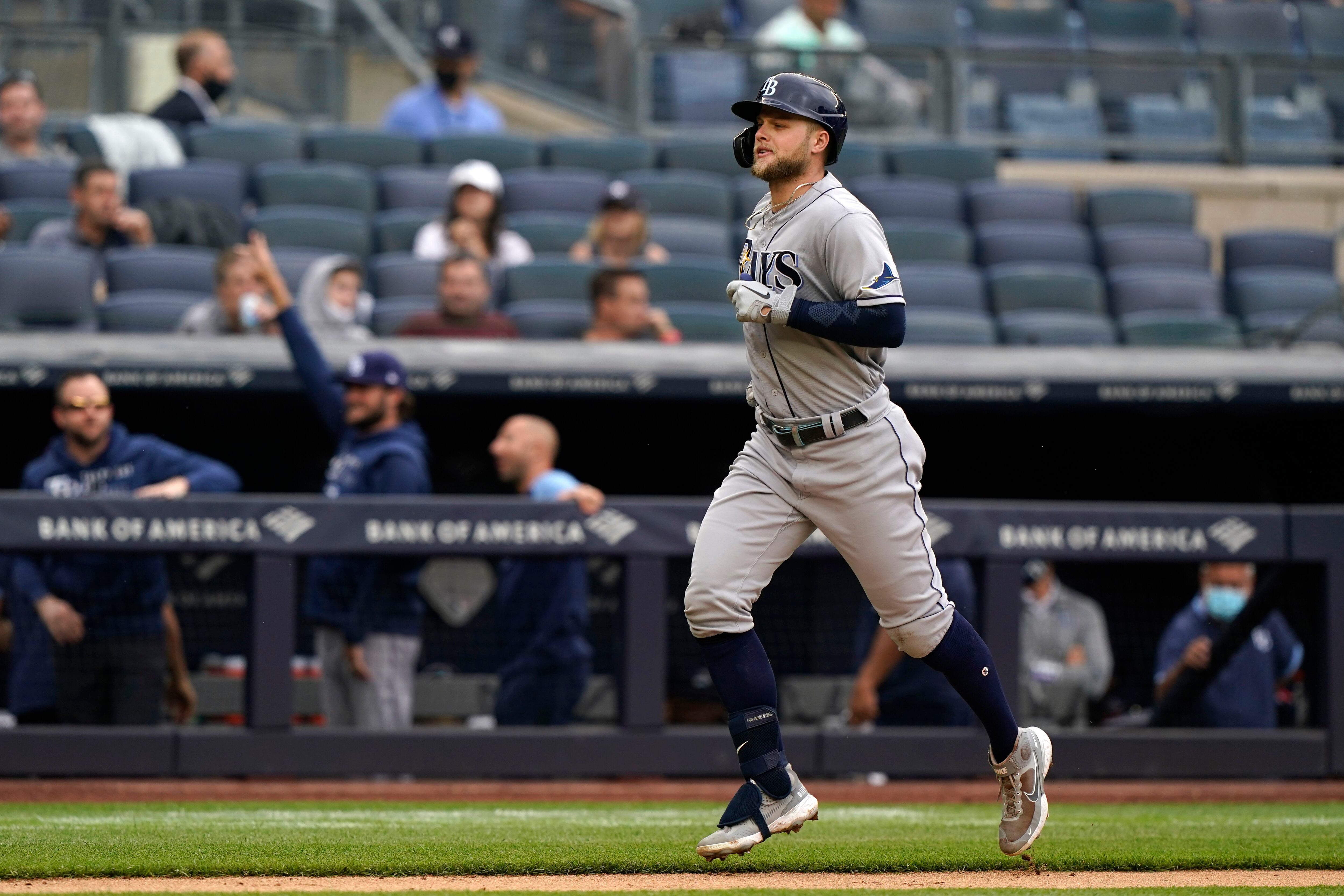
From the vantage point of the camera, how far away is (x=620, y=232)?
321 inches

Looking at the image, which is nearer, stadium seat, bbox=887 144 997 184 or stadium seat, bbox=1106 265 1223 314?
stadium seat, bbox=1106 265 1223 314

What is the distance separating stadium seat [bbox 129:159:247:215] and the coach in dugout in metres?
2.42

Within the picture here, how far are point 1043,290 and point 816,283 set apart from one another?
5035 mm

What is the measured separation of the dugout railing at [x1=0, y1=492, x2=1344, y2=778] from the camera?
602 centimetres

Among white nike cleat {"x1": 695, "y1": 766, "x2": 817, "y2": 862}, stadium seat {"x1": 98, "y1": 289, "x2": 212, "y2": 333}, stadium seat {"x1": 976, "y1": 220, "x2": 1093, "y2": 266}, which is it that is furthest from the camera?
stadium seat {"x1": 976, "y1": 220, "x2": 1093, "y2": 266}

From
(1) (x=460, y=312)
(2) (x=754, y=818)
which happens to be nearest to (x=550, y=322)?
(1) (x=460, y=312)

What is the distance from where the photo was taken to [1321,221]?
35.2ft

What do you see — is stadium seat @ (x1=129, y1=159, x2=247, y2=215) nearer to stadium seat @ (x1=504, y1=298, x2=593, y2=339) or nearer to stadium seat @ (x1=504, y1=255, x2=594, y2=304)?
stadium seat @ (x1=504, y1=255, x2=594, y2=304)

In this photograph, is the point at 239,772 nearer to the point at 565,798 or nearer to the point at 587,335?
the point at 565,798

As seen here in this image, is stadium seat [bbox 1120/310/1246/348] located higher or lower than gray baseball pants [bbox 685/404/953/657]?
higher

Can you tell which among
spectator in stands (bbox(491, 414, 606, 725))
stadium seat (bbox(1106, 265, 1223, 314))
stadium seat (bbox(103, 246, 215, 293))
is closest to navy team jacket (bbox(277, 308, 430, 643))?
spectator in stands (bbox(491, 414, 606, 725))

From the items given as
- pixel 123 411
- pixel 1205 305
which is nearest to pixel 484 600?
pixel 123 411

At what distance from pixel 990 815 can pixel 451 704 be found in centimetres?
202

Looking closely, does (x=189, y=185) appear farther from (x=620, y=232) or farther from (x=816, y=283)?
(x=816, y=283)
